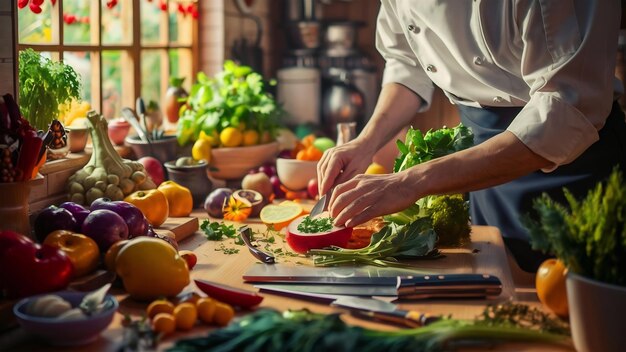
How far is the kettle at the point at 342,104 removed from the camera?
4.17m

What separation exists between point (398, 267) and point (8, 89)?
926 millimetres

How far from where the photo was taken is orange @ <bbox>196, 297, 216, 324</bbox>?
4.41ft

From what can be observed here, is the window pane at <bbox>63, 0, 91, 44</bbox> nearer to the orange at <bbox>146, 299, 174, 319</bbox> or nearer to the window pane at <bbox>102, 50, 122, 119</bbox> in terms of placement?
the window pane at <bbox>102, 50, 122, 119</bbox>

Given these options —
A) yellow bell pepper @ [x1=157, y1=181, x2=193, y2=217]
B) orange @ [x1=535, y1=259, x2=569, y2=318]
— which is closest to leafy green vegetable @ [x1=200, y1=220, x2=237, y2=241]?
yellow bell pepper @ [x1=157, y1=181, x2=193, y2=217]

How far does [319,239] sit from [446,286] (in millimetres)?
373

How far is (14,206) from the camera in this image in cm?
159

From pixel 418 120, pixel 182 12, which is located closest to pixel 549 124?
pixel 182 12

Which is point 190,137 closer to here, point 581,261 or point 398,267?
point 398,267

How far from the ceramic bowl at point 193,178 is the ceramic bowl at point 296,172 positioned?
0.95 ft

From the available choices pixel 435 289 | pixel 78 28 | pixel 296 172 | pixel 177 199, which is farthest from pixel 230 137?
pixel 78 28

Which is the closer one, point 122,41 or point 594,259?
point 594,259

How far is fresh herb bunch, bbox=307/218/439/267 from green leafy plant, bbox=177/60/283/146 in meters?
1.11

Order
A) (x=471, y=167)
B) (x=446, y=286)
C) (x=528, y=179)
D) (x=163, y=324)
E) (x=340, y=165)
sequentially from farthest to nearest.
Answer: (x=528, y=179) < (x=340, y=165) < (x=471, y=167) < (x=446, y=286) < (x=163, y=324)

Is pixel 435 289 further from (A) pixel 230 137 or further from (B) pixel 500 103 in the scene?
(A) pixel 230 137
